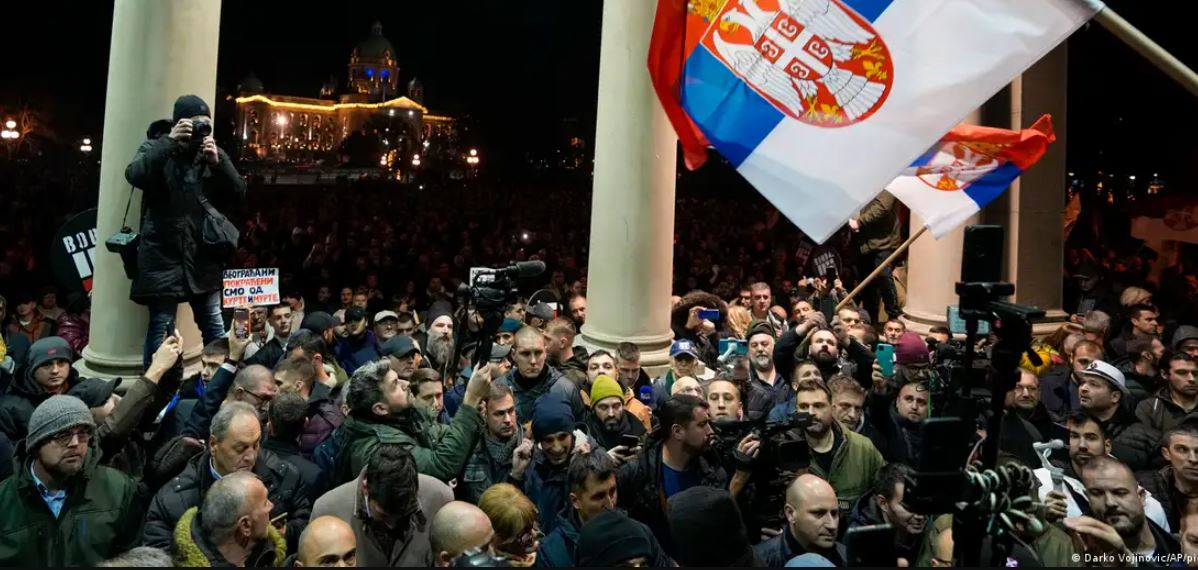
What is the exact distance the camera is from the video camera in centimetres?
525

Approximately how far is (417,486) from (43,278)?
38.8ft

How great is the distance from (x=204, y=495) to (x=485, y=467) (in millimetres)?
1729

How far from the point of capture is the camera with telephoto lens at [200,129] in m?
7.05

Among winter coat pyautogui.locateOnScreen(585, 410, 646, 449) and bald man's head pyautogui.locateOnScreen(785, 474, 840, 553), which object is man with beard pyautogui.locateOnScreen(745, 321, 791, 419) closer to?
winter coat pyautogui.locateOnScreen(585, 410, 646, 449)

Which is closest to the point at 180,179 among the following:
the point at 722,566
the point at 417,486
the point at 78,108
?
the point at 417,486

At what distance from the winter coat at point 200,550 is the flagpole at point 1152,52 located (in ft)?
14.4

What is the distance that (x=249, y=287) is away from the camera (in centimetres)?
904

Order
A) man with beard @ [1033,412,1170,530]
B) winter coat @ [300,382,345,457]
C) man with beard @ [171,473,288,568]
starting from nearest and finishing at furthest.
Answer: man with beard @ [171,473,288,568]
man with beard @ [1033,412,1170,530]
winter coat @ [300,382,345,457]

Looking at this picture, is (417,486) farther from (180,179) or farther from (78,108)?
(78,108)

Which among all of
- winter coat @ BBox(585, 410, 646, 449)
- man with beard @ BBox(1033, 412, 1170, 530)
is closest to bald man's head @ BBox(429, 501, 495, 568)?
winter coat @ BBox(585, 410, 646, 449)

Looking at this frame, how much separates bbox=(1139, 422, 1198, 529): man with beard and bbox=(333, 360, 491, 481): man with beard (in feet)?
14.2

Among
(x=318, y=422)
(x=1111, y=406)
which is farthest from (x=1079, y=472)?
(x=318, y=422)

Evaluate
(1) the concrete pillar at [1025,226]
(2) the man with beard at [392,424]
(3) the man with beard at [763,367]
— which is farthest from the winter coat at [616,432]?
(1) the concrete pillar at [1025,226]

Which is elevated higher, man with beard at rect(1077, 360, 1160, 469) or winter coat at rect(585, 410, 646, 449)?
man with beard at rect(1077, 360, 1160, 469)
